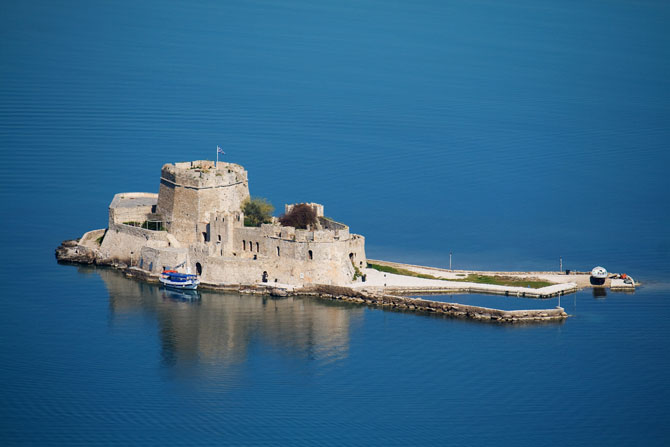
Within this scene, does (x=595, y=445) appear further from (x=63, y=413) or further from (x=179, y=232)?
(x=179, y=232)

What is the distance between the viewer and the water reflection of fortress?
97.0 metres

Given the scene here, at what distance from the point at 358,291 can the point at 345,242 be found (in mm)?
3396

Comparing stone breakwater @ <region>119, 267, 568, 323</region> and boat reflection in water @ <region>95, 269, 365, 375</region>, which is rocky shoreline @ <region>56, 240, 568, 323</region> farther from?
boat reflection in water @ <region>95, 269, 365, 375</region>

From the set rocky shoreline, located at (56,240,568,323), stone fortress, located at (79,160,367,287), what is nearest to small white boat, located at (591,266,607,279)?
rocky shoreline, located at (56,240,568,323)

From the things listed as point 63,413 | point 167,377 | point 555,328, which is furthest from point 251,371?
point 555,328

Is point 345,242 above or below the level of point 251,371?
above

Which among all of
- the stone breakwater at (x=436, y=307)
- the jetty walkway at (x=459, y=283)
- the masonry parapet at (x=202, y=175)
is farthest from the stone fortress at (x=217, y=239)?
the jetty walkway at (x=459, y=283)

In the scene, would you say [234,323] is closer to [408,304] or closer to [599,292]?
[408,304]

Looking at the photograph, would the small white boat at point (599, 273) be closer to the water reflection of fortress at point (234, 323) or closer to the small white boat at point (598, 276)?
the small white boat at point (598, 276)

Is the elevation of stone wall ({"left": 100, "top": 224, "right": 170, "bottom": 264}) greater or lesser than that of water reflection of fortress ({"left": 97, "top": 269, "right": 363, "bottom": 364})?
greater

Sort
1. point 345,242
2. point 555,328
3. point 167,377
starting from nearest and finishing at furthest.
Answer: point 167,377 → point 555,328 → point 345,242

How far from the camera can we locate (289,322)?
101 meters

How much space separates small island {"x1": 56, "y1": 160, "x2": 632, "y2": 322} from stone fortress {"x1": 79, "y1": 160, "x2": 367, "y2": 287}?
0.19ft

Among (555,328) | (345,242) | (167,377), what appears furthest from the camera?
(345,242)
